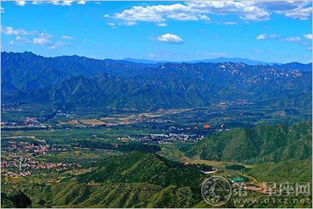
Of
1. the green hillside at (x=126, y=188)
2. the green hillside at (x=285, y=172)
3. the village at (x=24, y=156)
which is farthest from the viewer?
the village at (x=24, y=156)

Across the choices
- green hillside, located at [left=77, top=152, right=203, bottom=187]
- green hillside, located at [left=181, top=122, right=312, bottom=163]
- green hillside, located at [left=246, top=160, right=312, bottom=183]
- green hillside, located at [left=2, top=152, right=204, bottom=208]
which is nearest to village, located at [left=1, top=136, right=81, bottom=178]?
green hillside, located at [left=2, top=152, right=204, bottom=208]

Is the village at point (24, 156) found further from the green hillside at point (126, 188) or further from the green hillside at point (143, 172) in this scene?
the green hillside at point (143, 172)

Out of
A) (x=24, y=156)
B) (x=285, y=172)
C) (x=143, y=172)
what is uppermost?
(x=285, y=172)

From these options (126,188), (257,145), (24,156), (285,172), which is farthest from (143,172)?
(24,156)

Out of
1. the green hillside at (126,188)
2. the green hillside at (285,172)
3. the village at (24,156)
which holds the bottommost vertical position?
the village at (24,156)

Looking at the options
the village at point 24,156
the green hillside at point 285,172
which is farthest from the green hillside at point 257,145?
the village at point 24,156

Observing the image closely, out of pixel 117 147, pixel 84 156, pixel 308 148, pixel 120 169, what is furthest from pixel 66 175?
pixel 308 148

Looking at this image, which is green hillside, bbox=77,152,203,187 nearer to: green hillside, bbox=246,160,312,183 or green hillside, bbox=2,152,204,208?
green hillside, bbox=2,152,204,208

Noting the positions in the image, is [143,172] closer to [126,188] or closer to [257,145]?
[126,188]

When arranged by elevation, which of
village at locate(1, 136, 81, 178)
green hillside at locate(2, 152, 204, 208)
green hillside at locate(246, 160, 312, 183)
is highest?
green hillside at locate(246, 160, 312, 183)
